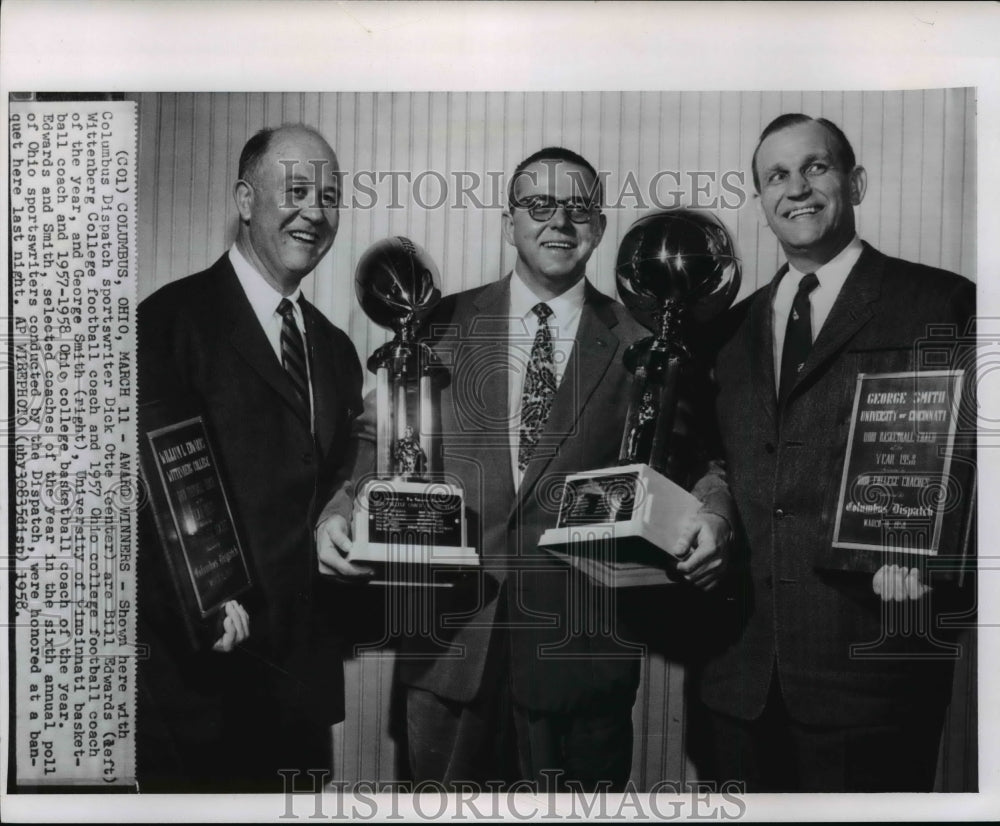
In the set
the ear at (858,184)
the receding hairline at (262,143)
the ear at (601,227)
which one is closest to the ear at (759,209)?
the ear at (858,184)

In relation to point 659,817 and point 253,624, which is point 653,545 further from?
point 253,624

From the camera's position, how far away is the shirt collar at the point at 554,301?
2.96m

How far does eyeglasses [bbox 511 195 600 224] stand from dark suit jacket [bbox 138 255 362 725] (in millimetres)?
→ 642

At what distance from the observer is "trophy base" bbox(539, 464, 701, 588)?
2.87m

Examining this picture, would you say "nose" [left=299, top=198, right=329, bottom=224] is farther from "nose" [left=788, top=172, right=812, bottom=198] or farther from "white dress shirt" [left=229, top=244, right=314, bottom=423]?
"nose" [left=788, top=172, right=812, bottom=198]

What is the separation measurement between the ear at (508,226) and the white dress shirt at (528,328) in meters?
0.09

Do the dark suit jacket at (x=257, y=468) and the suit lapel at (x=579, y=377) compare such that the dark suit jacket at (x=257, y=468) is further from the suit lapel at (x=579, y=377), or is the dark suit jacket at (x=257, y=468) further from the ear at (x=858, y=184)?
the ear at (x=858, y=184)

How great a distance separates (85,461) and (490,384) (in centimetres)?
117

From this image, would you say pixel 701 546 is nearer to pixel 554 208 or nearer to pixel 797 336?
pixel 797 336

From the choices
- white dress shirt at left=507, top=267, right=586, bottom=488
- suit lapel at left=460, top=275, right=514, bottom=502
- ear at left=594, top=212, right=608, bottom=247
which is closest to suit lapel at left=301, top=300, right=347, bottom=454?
suit lapel at left=460, top=275, right=514, bottom=502

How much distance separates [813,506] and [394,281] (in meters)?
1.32

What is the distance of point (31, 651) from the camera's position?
9.80 feet

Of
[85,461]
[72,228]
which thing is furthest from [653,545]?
[72,228]

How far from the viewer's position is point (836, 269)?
2.95 meters
